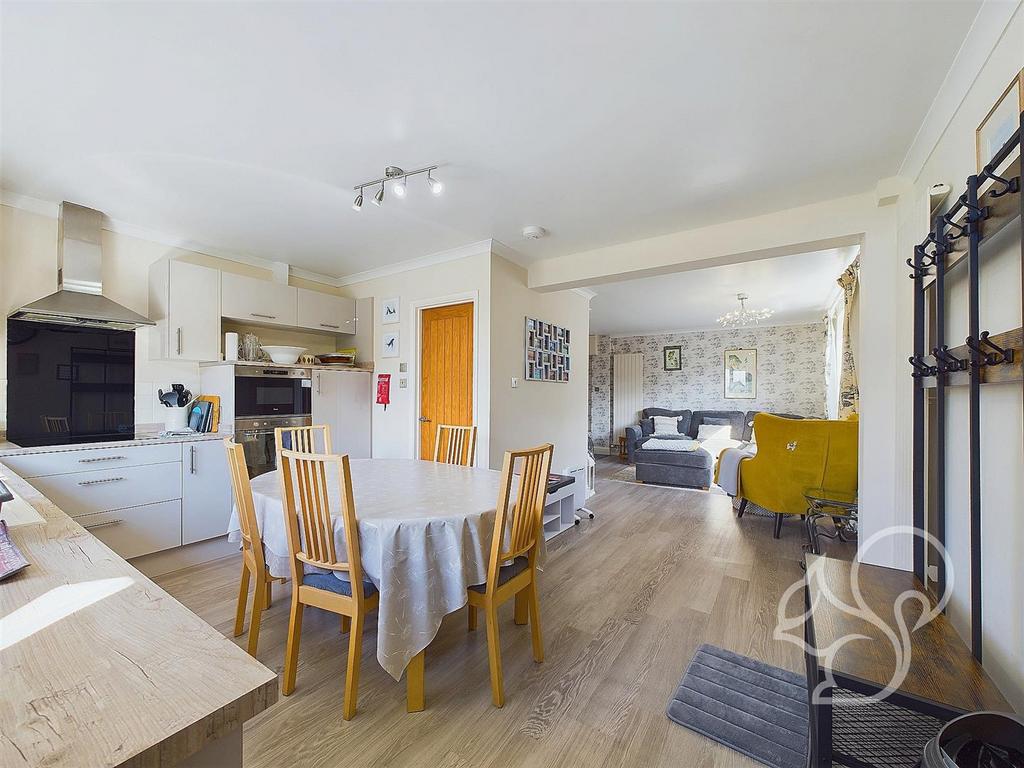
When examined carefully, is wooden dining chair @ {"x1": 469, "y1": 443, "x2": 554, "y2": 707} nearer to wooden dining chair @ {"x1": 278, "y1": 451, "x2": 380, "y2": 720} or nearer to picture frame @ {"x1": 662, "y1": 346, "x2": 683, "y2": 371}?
wooden dining chair @ {"x1": 278, "y1": 451, "x2": 380, "y2": 720}

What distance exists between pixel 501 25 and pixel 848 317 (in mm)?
4458

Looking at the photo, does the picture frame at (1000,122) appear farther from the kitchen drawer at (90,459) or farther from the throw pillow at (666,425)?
the throw pillow at (666,425)

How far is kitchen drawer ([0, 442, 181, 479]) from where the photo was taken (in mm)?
2363

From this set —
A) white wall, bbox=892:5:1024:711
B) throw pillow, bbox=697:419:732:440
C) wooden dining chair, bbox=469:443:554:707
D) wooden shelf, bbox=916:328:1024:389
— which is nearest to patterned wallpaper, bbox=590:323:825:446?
throw pillow, bbox=697:419:732:440

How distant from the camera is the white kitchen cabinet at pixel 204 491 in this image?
2947mm

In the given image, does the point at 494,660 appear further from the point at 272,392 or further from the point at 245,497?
the point at 272,392

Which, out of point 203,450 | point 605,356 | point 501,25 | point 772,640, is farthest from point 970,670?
point 605,356

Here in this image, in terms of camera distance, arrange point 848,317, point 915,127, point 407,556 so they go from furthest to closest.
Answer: point 848,317 < point 915,127 < point 407,556

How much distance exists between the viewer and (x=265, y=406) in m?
3.45

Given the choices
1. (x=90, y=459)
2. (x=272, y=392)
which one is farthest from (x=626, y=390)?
(x=90, y=459)

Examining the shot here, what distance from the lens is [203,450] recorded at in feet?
Answer: 9.95

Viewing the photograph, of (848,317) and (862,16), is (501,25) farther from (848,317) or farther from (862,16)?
(848,317)

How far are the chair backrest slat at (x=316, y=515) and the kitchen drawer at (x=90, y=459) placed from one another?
173 centimetres

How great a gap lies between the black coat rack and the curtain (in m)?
2.73
